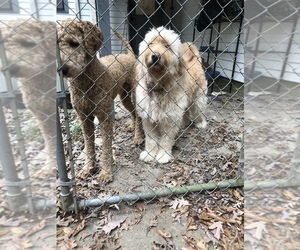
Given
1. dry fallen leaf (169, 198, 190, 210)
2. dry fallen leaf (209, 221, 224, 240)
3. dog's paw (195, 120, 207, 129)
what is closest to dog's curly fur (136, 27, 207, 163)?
dry fallen leaf (169, 198, 190, 210)

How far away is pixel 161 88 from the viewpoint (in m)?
2.86

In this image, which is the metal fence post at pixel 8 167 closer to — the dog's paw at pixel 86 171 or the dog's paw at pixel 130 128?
the dog's paw at pixel 86 171

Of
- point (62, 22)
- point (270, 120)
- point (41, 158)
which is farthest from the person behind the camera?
point (62, 22)

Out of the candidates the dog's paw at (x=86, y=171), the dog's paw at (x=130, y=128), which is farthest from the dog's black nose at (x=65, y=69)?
the dog's paw at (x=130, y=128)

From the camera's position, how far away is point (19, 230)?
842 mm

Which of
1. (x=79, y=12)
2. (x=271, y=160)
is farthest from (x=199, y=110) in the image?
(x=79, y=12)

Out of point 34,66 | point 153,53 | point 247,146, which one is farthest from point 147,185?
point 34,66

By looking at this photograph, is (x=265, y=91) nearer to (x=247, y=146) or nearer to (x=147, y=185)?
(x=247, y=146)

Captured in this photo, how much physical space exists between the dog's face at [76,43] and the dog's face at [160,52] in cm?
66

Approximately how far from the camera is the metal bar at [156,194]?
2.07 m

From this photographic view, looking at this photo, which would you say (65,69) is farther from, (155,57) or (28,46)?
(28,46)

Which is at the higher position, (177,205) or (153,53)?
(153,53)

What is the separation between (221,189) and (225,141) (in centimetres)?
130

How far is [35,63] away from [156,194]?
1779 mm
